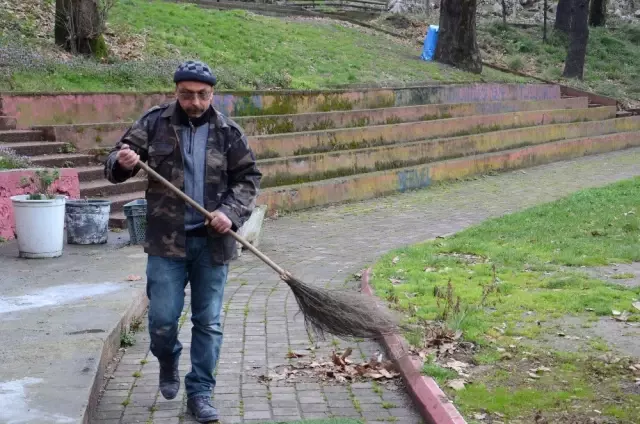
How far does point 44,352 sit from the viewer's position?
6191 millimetres

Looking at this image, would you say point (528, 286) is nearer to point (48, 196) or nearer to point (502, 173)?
point (48, 196)

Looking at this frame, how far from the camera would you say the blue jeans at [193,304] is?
5.60 m

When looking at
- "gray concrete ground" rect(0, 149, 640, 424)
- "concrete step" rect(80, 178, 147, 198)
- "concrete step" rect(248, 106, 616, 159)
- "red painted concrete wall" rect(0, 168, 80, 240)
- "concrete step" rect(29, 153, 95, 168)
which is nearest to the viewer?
"gray concrete ground" rect(0, 149, 640, 424)

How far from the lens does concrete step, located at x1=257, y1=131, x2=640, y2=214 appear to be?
14906 mm

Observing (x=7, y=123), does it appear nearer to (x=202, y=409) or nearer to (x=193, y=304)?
(x=193, y=304)

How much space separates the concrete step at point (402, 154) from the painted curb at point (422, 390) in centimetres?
820

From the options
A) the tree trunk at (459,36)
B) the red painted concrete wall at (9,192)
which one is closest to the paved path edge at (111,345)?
the red painted concrete wall at (9,192)

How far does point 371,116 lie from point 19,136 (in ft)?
24.7

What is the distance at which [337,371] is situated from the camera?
674 cm

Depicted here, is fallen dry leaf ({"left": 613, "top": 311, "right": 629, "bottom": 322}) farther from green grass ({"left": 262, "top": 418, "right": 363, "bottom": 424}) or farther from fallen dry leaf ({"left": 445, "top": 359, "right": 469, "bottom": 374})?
green grass ({"left": 262, "top": 418, "right": 363, "bottom": 424})

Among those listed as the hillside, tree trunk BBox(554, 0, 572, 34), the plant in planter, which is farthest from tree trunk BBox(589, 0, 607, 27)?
the plant in planter

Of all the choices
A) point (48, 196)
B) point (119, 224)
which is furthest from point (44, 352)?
point (119, 224)

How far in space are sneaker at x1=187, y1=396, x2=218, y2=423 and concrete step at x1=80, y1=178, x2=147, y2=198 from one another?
6673mm

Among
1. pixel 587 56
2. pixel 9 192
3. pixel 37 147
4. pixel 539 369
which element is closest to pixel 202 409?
pixel 539 369
